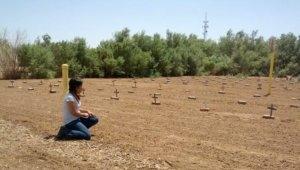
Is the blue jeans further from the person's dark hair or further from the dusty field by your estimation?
the person's dark hair

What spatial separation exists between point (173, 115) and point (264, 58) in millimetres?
30412

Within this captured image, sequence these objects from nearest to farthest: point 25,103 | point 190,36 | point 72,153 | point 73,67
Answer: point 72,153 → point 25,103 → point 73,67 → point 190,36

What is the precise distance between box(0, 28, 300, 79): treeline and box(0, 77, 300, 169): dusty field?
514 inches

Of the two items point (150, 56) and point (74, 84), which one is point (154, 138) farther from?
point (150, 56)

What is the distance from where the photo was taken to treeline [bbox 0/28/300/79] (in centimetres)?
2650

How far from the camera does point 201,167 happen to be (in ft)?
21.2

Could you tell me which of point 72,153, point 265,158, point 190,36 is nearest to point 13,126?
point 72,153

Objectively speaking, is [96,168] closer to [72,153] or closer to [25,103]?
[72,153]

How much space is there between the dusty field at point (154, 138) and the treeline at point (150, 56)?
42.9 feet

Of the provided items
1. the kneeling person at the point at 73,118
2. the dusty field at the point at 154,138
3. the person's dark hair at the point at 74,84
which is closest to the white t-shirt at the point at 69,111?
the kneeling person at the point at 73,118

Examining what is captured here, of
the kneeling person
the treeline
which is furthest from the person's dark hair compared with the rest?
the treeline

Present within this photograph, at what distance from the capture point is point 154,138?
27.7 ft

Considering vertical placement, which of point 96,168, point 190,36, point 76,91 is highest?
point 190,36

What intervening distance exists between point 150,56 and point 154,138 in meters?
23.9
